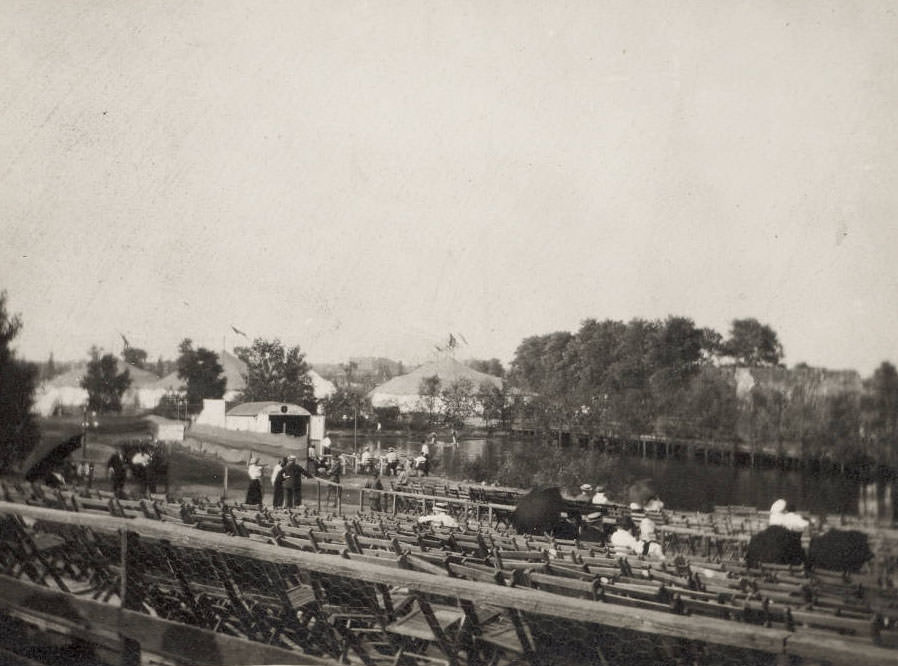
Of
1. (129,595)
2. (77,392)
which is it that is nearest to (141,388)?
(77,392)

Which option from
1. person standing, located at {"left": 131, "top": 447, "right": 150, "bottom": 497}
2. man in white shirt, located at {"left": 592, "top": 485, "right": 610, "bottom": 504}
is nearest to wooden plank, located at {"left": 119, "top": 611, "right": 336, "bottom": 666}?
man in white shirt, located at {"left": 592, "top": 485, "right": 610, "bottom": 504}

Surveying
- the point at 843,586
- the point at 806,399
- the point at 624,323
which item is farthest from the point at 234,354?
the point at 843,586

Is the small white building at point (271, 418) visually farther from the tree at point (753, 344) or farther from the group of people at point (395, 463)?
the tree at point (753, 344)

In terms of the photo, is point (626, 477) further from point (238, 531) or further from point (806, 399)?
point (238, 531)

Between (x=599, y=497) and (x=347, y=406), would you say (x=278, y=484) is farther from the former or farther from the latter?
(x=599, y=497)

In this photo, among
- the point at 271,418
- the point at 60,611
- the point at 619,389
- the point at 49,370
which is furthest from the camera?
the point at 271,418

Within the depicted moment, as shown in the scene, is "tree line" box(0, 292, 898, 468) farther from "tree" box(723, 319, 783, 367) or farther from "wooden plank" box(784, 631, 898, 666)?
"wooden plank" box(784, 631, 898, 666)

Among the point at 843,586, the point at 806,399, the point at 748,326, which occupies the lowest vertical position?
the point at 843,586
